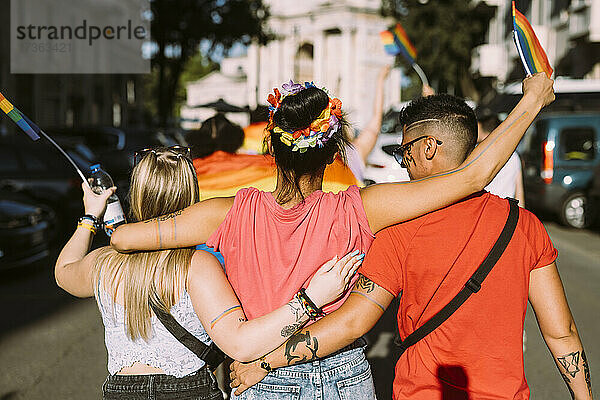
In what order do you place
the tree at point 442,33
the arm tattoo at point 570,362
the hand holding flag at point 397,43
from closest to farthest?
the arm tattoo at point 570,362, the hand holding flag at point 397,43, the tree at point 442,33

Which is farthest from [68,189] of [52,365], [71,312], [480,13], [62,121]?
[480,13]

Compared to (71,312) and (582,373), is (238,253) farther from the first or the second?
(71,312)

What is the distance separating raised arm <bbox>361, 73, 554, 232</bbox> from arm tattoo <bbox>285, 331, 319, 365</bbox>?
412 mm

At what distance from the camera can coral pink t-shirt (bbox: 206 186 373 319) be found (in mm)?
2273

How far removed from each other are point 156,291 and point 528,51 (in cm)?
153

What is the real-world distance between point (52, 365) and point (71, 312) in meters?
1.74

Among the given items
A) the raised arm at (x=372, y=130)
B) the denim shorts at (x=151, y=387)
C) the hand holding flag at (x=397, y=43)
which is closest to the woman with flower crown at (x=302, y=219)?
the denim shorts at (x=151, y=387)

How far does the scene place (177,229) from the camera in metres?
2.32

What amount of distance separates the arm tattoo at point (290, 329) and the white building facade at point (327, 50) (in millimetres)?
65947

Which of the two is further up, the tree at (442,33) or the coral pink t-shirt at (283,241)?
the tree at (442,33)

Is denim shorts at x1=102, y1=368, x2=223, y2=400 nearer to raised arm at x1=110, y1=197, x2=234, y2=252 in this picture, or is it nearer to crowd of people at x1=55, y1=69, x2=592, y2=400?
crowd of people at x1=55, y1=69, x2=592, y2=400

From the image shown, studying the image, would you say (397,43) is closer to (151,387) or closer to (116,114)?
(151,387)

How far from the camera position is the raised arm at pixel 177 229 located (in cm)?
230

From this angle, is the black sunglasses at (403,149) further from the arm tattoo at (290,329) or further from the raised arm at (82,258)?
the raised arm at (82,258)
